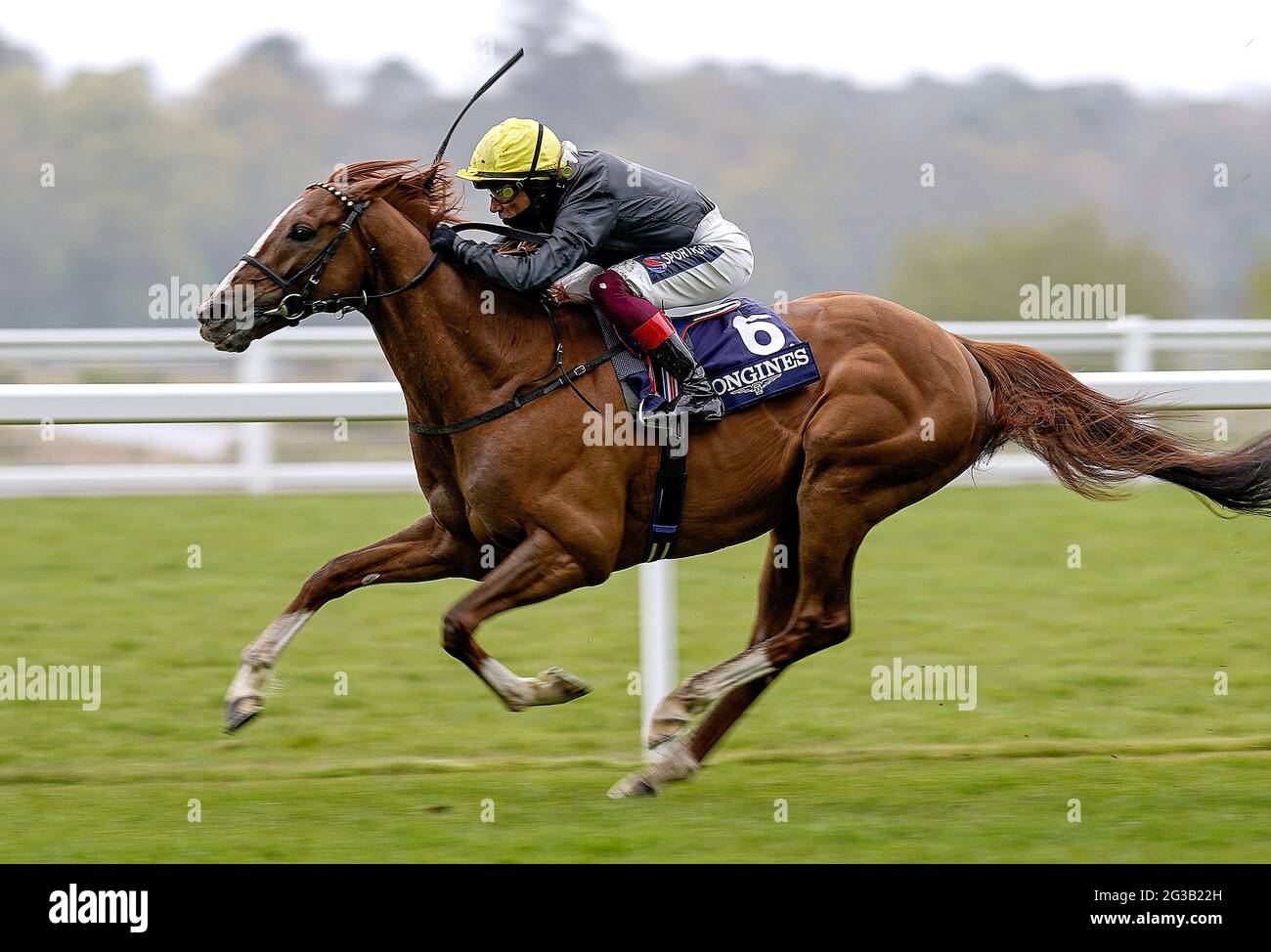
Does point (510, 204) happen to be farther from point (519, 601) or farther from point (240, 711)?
point (240, 711)

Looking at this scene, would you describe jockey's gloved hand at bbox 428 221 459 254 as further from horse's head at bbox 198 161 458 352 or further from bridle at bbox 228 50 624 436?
horse's head at bbox 198 161 458 352

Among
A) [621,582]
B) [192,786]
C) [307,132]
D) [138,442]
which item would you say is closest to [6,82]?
[307,132]

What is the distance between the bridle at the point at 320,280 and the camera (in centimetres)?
393

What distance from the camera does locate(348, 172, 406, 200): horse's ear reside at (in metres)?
4.03

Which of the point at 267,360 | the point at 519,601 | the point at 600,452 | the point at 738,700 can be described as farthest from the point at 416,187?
the point at 267,360

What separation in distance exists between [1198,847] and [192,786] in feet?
8.70

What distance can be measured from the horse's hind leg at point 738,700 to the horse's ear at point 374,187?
4.69 ft

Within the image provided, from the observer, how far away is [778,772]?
15.1 feet

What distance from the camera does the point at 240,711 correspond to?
3949mm

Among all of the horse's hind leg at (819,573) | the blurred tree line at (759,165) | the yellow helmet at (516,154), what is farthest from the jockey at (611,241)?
→ the blurred tree line at (759,165)

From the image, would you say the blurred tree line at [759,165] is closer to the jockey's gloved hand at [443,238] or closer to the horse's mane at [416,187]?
the horse's mane at [416,187]

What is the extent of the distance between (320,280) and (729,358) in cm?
108

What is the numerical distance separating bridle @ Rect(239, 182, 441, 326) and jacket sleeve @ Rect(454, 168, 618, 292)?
0.14 metres
